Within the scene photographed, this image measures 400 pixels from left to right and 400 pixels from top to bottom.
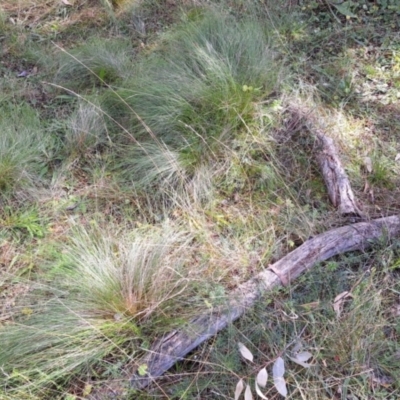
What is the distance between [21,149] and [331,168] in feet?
6.23

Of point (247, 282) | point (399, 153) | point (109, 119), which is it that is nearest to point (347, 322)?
point (247, 282)

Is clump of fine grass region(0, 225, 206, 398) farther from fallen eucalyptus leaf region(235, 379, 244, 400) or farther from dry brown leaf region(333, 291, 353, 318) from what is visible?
dry brown leaf region(333, 291, 353, 318)

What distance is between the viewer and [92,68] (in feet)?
10.8

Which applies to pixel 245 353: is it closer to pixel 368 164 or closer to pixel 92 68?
pixel 368 164

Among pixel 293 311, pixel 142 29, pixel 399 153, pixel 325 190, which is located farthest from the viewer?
pixel 142 29

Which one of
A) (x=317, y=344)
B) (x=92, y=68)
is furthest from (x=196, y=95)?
(x=317, y=344)

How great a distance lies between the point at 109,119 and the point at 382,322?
2.05 m

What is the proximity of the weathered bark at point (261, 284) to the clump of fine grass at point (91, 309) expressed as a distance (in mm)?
90

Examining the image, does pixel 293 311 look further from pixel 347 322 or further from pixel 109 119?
pixel 109 119

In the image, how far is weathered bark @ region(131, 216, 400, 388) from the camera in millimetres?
1829

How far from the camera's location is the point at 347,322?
72.1 inches

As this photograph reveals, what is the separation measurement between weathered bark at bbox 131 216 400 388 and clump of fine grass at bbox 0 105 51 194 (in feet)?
4.49

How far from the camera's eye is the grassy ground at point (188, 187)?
5.97ft

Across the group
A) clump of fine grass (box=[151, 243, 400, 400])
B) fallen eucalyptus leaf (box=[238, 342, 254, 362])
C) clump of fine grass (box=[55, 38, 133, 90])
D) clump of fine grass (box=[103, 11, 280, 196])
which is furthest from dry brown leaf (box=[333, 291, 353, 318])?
clump of fine grass (box=[55, 38, 133, 90])
